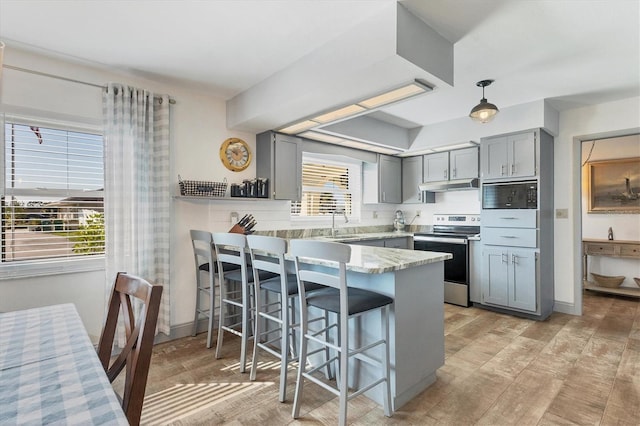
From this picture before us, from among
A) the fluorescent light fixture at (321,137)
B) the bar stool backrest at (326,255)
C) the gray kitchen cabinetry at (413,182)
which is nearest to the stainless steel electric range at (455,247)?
the gray kitchen cabinetry at (413,182)

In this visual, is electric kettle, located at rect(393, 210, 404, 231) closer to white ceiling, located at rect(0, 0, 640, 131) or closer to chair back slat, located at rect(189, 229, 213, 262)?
white ceiling, located at rect(0, 0, 640, 131)

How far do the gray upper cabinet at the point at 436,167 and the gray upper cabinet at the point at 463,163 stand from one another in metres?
0.08

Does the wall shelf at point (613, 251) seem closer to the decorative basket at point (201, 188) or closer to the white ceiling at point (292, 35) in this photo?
the white ceiling at point (292, 35)

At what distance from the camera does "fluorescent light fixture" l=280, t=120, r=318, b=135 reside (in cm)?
338

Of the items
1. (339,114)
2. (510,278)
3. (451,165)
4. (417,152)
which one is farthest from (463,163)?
(339,114)

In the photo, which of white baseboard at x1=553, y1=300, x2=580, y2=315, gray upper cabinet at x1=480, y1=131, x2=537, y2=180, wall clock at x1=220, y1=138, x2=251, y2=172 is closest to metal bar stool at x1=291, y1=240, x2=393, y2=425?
wall clock at x1=220, y1=138, x2=251, y2=172

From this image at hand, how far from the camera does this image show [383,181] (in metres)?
5.15

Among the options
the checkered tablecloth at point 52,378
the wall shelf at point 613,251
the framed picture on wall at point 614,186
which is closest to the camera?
the checkered tablecloth at point 52,378

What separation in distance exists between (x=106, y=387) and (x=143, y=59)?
267 cm

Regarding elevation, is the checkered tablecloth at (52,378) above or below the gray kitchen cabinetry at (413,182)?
below

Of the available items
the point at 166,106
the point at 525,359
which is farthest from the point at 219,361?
the point at 525,359

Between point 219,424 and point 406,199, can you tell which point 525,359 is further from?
point 406,199

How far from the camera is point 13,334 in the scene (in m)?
1.27

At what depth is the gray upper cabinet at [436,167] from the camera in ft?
15.9
